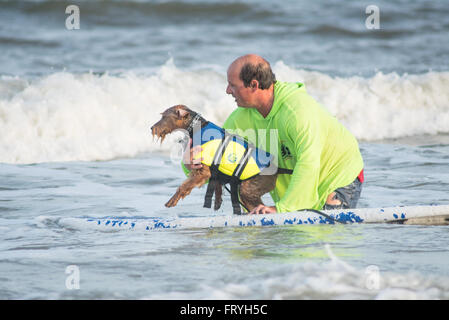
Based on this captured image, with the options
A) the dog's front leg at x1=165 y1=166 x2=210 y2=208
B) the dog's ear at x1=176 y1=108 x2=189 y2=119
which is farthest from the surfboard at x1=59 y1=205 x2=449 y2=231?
the dog's ear at x1=176 y1=108 x2=189 y2=119

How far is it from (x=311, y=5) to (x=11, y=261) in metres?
19.0

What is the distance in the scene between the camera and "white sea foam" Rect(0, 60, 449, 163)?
1225 centimetres

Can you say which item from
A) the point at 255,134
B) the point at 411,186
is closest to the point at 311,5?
the point at 411,186

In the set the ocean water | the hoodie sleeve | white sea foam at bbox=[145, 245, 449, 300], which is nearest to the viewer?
white sea foam at bbox=[145, 245, 449, 300]

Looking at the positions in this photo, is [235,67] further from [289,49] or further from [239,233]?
[289,49]

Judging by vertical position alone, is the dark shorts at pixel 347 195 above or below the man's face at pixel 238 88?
below

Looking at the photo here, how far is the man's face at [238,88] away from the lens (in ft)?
18.7

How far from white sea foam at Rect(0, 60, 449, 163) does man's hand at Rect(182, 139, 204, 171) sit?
20.0 ft

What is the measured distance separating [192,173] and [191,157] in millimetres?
161

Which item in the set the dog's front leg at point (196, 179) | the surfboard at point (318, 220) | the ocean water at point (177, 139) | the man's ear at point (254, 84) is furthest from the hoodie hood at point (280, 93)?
the ocean water at point (177, 139)

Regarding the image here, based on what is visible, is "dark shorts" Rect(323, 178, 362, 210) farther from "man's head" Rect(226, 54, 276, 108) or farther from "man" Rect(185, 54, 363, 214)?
"man's head" Rect(226, 54, 276, 108)

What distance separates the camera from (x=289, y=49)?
19375 mm

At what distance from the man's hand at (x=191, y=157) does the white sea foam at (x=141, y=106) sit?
610cm

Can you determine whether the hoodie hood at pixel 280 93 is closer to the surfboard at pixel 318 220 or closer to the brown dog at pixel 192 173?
the brown dog at pixel 192 173
